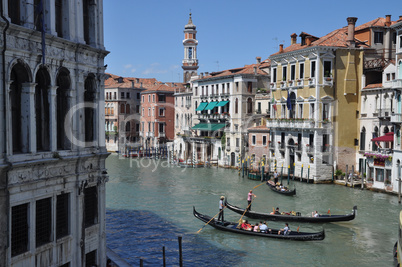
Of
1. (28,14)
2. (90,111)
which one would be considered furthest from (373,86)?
(28,14)

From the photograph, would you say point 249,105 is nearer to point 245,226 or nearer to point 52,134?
point 245,226

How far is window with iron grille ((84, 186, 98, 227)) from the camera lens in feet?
34.7

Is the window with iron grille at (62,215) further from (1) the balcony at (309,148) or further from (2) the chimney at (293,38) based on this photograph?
(2) the chimney at (293,38)

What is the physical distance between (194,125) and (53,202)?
40.1 metres

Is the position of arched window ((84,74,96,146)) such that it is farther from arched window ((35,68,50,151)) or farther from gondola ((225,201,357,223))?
gondola ((225,201,357,223))

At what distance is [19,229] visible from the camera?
866 centimetres

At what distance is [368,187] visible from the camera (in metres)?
28.4

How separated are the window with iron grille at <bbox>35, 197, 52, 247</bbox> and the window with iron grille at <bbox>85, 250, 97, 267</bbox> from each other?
1.45 meters

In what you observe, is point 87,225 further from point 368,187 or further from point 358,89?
point 358,89

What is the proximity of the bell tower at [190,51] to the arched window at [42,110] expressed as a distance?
52357 millimetres

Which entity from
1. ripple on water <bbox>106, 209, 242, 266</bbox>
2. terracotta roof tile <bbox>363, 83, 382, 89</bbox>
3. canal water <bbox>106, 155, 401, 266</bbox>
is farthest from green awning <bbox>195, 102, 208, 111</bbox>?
ripple on water <bbox>106, 209, 242, 266</bbox>

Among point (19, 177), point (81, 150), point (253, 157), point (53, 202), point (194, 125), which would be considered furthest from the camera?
point (194, 125)

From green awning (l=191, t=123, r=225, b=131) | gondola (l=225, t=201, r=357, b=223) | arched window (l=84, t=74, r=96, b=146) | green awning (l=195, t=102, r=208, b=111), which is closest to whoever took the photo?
arched window (l=84, t=74, r=96, b=146)

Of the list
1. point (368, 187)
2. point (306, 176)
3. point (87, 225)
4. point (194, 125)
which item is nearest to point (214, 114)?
point (194, 125)
